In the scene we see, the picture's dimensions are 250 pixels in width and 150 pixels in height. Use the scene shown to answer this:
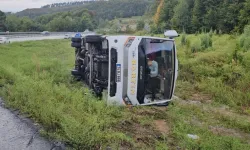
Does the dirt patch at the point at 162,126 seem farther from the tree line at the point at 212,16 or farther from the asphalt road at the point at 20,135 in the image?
the tree line at the point at 212,16

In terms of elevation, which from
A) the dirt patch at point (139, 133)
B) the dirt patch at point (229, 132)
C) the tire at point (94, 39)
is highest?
the tire at point (94, 39)

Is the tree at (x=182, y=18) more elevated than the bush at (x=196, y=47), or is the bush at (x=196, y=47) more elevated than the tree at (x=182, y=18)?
the tree at (x=182, y=18)

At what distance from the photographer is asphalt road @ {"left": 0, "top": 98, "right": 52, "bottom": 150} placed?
4.67m

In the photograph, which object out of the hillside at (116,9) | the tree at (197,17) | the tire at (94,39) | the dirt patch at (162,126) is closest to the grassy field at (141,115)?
the dirt patch at (162,126)

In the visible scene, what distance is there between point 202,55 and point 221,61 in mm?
1227

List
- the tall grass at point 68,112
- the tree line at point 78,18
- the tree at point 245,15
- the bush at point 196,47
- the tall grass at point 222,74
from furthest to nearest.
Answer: the tree line at point 78,18 → the tree at point 245,15 → the bush at point 196,47 → the tall grass at point 222,74 → the tall grass at point 68,112

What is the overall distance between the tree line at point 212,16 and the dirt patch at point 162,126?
21.5m

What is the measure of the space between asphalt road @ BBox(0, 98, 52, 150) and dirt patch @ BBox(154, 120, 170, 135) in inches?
81.6

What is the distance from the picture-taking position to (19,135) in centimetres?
512

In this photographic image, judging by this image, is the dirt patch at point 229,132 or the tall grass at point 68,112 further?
the dirt patch at point 229,132

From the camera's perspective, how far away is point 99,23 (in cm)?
7094

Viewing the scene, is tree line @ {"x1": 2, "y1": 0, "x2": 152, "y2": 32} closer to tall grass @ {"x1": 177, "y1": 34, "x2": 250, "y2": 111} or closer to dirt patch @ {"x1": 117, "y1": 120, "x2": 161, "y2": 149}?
tall grass @ {"x1": 177, "y1": 34, "x2": 250, "y2": 111}

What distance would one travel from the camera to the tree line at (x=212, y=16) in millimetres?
26469

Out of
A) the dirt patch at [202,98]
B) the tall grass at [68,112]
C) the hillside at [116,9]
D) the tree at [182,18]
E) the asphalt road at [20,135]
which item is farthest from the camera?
the hillside at [116,9]
